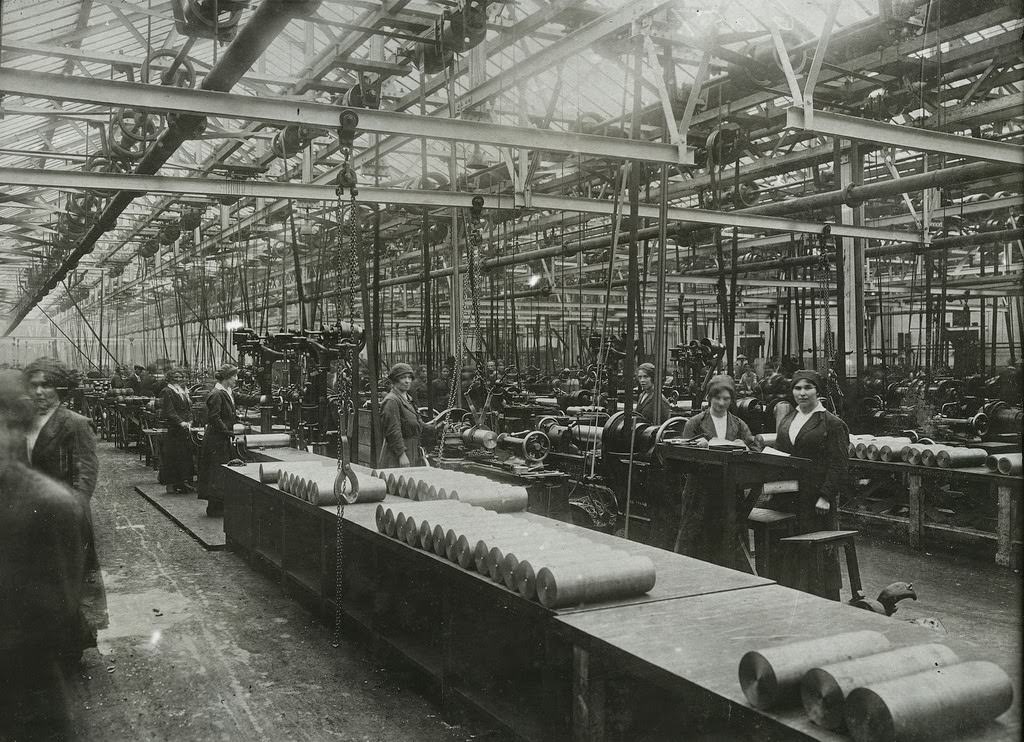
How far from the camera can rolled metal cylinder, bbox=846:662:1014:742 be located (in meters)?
1.78

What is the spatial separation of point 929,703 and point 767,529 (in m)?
3.68

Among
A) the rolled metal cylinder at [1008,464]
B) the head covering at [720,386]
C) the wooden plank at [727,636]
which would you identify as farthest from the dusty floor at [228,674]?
the rolled metal cylinder at [1008,464]

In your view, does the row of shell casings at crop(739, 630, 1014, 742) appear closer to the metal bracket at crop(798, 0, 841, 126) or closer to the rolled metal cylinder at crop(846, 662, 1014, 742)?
the rolled metal cylinder at crop(846, 662, 1014, 742)

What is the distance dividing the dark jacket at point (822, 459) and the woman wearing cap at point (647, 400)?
41.3 inches

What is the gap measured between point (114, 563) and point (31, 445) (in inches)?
138

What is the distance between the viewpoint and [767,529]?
17.7 feet

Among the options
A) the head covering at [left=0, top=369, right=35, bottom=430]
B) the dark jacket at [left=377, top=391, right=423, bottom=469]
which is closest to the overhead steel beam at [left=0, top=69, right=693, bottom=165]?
the head covering at [left=0, top=369, right=35, bottom=430]

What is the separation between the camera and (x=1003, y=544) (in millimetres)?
6520

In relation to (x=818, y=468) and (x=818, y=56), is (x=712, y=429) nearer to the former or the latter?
(x=818, y=468)

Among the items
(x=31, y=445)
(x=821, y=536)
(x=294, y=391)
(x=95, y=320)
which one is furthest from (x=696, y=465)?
(x=95, y=320)

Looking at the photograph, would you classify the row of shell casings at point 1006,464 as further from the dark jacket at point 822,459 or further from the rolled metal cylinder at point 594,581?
the rolled metal cylinder at point 594,581

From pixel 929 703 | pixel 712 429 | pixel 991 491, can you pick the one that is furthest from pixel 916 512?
pixel 929 703

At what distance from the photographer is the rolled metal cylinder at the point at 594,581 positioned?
280cm

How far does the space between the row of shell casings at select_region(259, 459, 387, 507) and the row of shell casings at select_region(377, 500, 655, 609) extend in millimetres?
877
